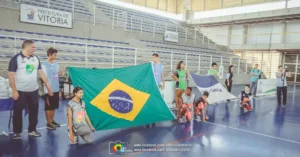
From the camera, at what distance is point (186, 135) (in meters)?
4.16

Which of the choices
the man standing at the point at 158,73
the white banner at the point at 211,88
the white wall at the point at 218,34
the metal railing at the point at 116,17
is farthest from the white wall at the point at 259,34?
the man standing at the point at 158,73

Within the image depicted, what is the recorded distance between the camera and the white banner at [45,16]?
9.02 m

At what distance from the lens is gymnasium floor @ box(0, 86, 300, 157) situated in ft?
10.7

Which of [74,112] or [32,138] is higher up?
[74,112]

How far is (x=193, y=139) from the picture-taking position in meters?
3.95

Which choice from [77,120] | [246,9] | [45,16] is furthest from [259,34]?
[77,120]

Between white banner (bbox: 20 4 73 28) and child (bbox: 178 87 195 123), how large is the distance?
299 inches

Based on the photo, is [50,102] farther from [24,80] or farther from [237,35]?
[237,35]

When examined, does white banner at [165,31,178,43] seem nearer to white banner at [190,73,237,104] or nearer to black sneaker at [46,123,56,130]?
white banner at [190,73,237,104]

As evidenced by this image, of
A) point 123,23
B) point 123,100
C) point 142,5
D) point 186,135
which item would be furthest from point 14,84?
point 142,5

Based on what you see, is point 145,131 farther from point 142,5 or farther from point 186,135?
point 142,5

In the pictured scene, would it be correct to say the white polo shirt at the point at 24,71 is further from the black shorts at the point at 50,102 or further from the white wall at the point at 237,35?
the white wall at the point at 237,35

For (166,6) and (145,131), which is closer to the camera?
(145,131)

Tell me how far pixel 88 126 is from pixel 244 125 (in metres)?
3.60
